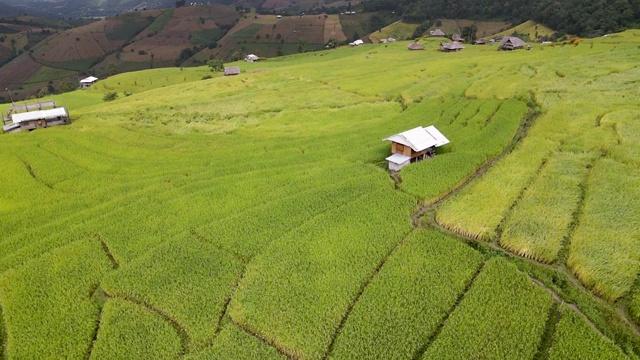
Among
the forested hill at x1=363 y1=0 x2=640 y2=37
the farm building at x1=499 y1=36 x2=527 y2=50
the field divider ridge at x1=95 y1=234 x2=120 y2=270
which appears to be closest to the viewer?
the field divider ridge at x1=95 y1=234 x2=120 y2=270

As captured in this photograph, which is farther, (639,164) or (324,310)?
(639,164)

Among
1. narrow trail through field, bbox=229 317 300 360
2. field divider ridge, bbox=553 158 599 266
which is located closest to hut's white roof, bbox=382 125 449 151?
field divider ridge, bbox=553 158 599 266

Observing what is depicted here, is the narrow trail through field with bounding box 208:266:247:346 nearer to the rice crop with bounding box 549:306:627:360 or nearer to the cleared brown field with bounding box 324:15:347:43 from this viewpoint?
the rice crop with bounding box 549:306:627:360

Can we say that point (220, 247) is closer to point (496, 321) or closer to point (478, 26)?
point (496, 321)

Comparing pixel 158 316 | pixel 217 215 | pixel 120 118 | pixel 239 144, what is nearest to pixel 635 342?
pixel 158 316

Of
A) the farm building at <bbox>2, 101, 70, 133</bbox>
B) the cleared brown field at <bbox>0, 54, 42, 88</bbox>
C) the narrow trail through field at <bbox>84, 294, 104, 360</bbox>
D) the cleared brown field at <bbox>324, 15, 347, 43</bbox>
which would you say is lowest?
the cleared brown field at <bbox>0, 54, 42, 88</bbox>

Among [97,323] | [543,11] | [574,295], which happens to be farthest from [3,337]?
[543,11]

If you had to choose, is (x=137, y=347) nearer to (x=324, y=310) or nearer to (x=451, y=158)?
(x=324, y=310)
